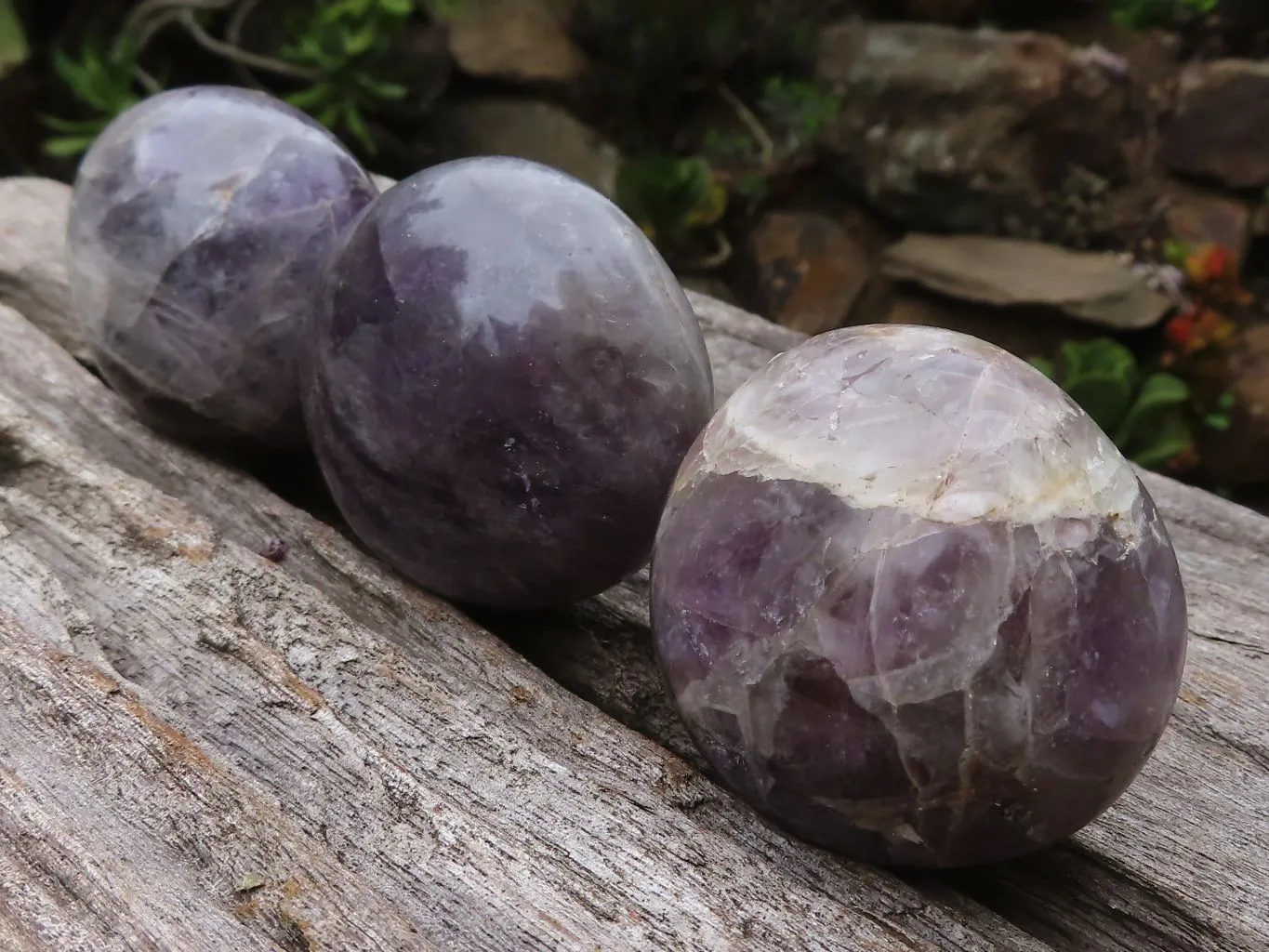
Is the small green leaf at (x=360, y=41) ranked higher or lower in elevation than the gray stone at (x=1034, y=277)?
higher

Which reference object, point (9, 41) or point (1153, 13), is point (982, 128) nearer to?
point (1153, 13)

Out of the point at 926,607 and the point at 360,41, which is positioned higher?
the point at 926,607

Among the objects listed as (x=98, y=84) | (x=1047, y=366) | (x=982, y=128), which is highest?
(x=98, y=84)

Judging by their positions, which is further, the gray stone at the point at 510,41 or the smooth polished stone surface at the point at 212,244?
the gray stone at the point at 510,41

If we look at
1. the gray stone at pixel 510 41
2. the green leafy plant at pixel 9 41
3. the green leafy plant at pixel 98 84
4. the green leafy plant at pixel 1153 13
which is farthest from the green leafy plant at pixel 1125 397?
the green leafy plant at pixel 9 41

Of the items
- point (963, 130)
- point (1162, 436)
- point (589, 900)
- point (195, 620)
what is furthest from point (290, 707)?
point (963, 130)

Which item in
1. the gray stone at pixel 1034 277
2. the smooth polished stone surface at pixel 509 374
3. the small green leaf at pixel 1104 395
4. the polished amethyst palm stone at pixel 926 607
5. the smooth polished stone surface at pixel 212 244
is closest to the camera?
the polished amethyst palm stone at pixel 926 607

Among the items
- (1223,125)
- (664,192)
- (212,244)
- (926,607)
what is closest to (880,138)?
(664,192)

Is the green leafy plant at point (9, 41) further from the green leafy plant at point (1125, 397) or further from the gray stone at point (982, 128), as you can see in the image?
the green leafy plant at point (1125, 397)
